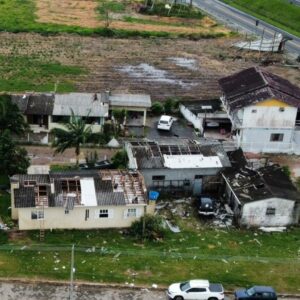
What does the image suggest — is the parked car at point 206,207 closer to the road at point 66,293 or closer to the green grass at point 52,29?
the road at point 66,293

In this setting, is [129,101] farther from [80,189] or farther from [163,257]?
[163,257]

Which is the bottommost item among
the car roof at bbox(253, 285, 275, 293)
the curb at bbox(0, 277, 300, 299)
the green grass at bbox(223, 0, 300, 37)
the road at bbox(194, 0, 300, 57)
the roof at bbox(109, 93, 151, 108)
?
the curb at bbox(0, 277, 300, 299)

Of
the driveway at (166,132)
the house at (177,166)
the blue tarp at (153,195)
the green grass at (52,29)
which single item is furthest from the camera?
the green grass at (52,29)


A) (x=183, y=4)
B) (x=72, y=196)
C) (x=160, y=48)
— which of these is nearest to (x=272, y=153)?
(x=72, y=196)

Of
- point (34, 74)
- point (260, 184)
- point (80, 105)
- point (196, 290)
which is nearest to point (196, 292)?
point (196, 290)

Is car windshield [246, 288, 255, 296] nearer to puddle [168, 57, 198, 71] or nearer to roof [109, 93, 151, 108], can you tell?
roof [109, 93, 151, 108]

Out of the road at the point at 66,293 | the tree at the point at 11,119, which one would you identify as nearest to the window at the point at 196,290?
the road at the point at 66,293

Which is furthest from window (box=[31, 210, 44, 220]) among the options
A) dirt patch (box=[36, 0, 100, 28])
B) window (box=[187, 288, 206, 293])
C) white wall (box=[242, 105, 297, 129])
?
dirt patch (box=[36, 0, 100, 28])
